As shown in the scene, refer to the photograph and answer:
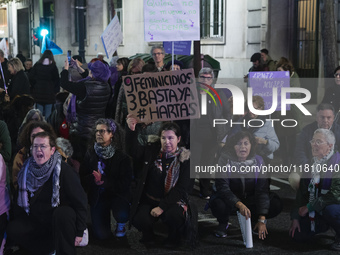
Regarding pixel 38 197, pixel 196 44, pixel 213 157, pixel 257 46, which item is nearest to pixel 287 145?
pixel 213 157

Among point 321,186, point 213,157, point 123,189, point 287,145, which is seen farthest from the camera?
point 287,145

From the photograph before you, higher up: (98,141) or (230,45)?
(230,45)

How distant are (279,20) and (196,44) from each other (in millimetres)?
4837

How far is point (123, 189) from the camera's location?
6.82 metres

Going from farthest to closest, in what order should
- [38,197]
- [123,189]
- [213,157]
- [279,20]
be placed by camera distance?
[279,20] < [213,157] < [123,189] < [38,197]

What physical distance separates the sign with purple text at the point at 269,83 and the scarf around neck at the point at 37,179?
17.9 feet

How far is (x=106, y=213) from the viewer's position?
6695 mm

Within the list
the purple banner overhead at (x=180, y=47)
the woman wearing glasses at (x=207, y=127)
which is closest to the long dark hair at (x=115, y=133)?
the woman wearing glasses at (x=207, y=127)

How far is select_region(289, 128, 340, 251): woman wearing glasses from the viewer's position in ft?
20.3

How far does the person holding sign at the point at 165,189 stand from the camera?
632cm

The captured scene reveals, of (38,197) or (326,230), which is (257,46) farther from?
(38,197)

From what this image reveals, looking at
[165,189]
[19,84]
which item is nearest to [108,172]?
[165,189]

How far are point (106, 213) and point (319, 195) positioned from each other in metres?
2.06

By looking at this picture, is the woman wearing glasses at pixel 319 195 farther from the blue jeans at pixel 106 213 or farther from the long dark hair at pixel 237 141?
the blue jeans at pixel 106 213
